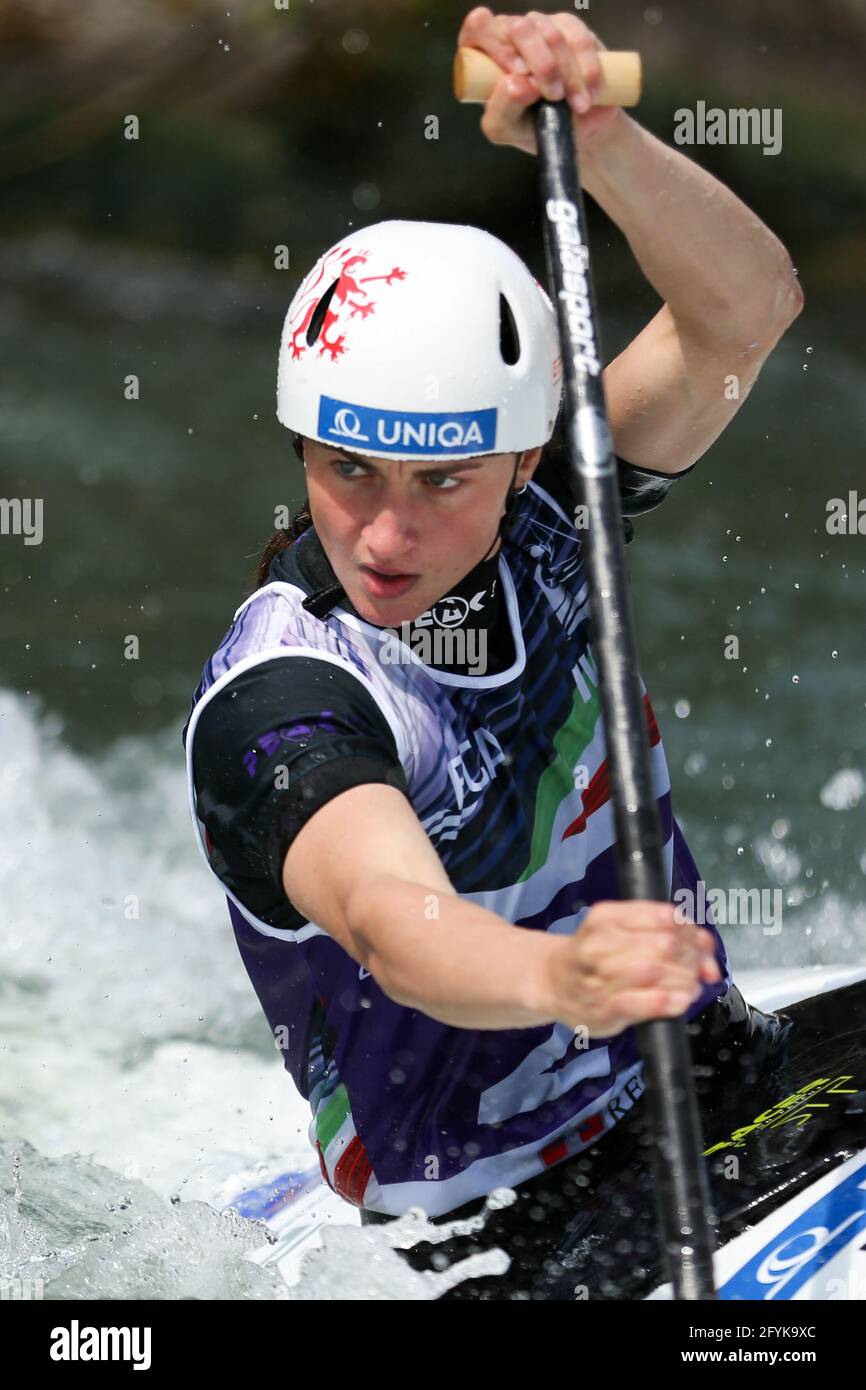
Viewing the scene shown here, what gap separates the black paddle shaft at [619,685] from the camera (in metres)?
1.54

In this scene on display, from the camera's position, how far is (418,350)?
6.07ft

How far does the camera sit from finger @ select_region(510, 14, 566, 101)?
1.93 m

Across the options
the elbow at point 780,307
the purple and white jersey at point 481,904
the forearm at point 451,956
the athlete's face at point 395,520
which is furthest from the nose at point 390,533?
the elbow at point 780,307

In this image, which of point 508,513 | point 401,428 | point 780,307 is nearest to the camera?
point 401,428

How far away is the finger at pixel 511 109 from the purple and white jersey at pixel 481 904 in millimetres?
474

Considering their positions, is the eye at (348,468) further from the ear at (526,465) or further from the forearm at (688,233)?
the forearm at (688,233)

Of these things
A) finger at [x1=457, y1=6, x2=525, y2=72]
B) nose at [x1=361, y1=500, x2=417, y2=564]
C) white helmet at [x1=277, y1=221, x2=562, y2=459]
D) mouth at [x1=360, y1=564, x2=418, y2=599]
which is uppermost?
finger at [x1=457, y1=6, x2=525, y2=72]

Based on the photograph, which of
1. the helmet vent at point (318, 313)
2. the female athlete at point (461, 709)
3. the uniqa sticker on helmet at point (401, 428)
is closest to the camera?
the female athlete at point (461, 709)

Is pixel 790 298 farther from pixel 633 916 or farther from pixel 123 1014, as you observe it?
pixel 123 1014

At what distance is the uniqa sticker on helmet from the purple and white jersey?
8.1 inches

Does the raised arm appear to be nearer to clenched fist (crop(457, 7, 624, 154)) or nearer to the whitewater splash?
clenched fist (crop(457, 7, 624, 154))

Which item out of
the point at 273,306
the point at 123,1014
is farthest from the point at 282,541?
the point at 273,306

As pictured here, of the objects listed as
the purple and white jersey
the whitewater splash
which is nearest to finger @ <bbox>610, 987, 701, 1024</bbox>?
the purple and white jersey

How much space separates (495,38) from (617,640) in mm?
787
